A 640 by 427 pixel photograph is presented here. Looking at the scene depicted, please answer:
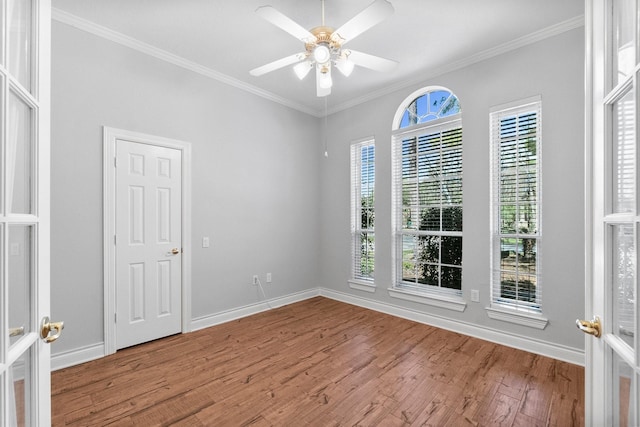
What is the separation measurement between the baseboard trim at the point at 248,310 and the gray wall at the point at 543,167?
870mm

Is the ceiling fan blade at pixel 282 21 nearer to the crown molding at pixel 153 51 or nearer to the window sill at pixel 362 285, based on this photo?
the crown molding at pixel 153 51

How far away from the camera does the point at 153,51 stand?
2971 millimetres

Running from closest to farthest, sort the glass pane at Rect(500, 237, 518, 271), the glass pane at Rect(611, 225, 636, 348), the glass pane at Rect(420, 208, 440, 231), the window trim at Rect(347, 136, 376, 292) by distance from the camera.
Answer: the glass pane at Rect(611, 225, 636, 348)
the glass pane at Rect(500, 237, 518, 271)
the glass pane at Rect(420, 208, 440, 231)
the window trim at Rect(347, 136, 376, 292)

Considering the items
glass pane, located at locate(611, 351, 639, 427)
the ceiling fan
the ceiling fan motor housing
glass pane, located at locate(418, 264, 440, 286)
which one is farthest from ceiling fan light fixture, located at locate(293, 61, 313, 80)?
glass pane, located at locate(418, 264, 440, 286)

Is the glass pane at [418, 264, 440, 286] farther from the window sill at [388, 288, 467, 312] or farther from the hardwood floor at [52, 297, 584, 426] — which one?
the hardwood floor at [52, 297, 584, 426]

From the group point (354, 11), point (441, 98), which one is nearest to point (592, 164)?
→ point (354, 11)

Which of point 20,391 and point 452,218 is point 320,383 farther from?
point 452,218

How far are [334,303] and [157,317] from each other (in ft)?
7.69

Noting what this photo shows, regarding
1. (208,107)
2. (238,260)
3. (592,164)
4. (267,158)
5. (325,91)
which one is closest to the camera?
(592,164)

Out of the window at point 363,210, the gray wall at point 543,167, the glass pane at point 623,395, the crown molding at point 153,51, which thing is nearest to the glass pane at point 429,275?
the gray wall at point 543,167

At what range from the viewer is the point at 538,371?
240cm

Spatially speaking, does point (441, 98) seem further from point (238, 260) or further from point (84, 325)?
point (84, 325)

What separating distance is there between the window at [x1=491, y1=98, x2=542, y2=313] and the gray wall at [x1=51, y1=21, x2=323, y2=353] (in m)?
2.61

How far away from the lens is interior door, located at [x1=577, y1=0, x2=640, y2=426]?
0.79 metres
